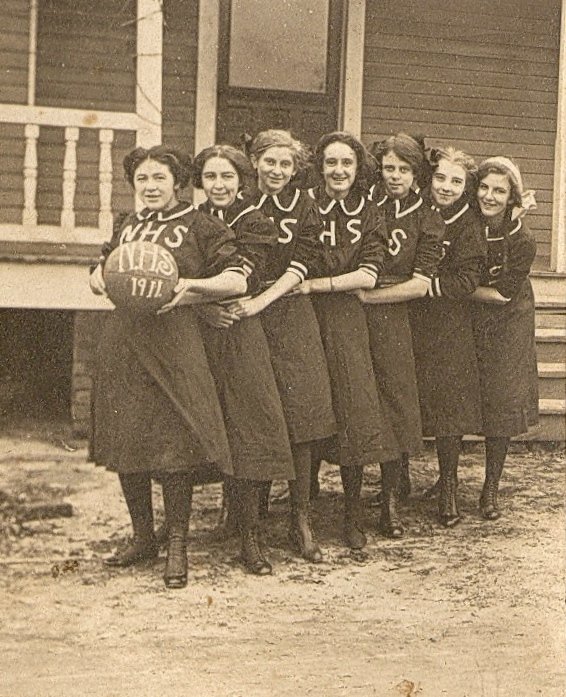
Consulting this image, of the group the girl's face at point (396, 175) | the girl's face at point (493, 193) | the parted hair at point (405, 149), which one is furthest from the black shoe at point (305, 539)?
the girl's face at point (493, 193)

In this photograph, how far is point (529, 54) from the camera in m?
9.48

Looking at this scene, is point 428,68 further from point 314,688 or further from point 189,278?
point 314,688

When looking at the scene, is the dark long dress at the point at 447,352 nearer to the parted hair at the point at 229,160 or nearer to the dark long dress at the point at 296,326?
the dark long dress at the point at 296,326

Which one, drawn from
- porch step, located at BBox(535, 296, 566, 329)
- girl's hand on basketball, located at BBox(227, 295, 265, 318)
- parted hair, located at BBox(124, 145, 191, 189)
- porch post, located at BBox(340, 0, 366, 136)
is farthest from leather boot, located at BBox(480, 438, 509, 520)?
porch post, located at BBox(340, 0, 366, 136)

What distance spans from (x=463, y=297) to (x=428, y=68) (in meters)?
4.93

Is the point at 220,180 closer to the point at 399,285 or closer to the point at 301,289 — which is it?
the point at 301,289

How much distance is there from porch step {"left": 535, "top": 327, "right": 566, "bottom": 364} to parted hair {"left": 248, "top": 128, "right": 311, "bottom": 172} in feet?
11.3

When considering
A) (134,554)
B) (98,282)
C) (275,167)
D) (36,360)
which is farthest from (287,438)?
(36,360)

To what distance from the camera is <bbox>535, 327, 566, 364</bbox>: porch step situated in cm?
716

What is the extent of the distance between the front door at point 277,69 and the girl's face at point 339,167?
4906 mm

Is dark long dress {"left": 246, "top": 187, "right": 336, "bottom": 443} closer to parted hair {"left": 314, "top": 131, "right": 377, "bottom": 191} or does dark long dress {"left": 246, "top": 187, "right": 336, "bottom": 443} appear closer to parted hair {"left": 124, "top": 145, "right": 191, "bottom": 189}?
parted hair {"left": 314, "top": 131, "right": 377, "bottom": 191}

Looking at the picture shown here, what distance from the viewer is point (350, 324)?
4.54m

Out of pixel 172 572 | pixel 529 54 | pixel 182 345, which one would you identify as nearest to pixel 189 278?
pixel 182 345

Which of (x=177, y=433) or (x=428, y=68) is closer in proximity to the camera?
(x=177, y=433)
